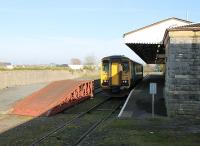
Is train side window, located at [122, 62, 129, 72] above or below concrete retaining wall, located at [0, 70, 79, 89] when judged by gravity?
above

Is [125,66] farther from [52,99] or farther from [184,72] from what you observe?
[184,72]

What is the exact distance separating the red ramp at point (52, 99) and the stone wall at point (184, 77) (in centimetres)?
714

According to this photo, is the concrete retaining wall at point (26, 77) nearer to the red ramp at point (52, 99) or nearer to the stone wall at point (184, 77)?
the red ramp at point (52, 99)

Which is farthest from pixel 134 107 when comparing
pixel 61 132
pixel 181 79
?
pixel 61 132

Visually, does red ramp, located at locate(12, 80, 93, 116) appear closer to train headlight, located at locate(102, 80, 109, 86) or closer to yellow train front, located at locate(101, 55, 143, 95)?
train headlight, located at locate(102, 80, 109, 86)

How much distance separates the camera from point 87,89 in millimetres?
32812

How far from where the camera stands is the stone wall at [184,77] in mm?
18781

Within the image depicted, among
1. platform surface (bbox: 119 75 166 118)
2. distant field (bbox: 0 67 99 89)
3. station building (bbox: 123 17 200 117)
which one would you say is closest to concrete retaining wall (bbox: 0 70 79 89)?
distant field (bbox: 0 67 99 89)

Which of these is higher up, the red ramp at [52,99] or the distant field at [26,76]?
the distant field at [26,76]

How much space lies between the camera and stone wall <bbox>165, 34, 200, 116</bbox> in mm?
18781

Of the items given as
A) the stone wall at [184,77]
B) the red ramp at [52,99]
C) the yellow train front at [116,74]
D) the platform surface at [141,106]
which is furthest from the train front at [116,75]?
the stone wall at [184,77]

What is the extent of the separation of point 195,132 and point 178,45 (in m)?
5.28

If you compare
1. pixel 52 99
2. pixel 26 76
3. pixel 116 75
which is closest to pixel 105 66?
pixel 116 75

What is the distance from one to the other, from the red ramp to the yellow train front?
1.87m
